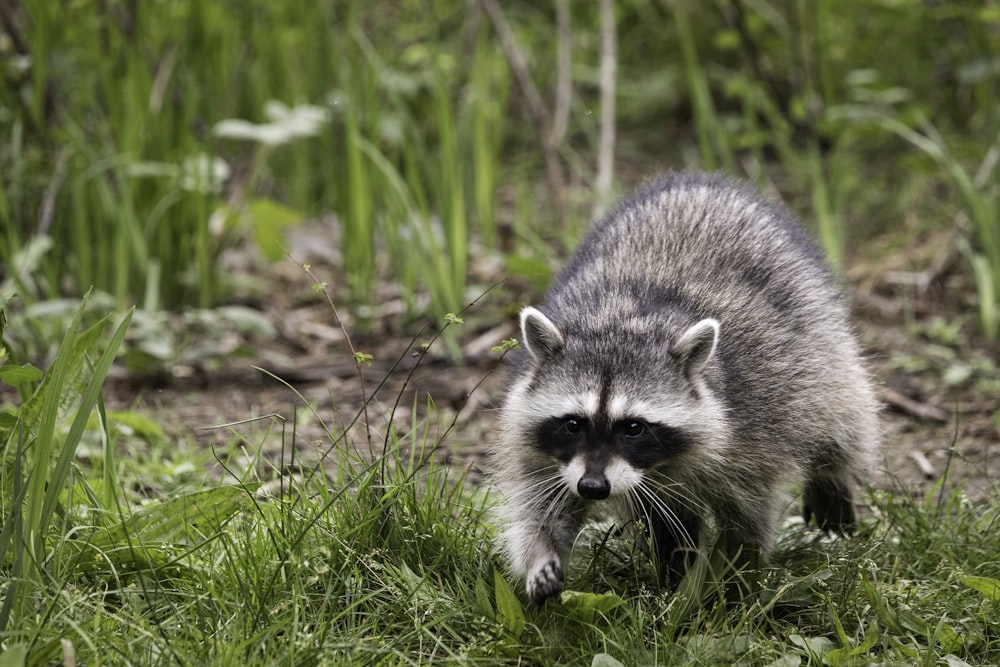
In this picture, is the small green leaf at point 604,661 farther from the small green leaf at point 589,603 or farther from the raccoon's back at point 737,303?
the raccoon's back at point 737,303

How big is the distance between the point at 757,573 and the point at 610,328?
0.88 m

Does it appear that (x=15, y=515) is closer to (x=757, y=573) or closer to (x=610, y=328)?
(x=610, y=328)

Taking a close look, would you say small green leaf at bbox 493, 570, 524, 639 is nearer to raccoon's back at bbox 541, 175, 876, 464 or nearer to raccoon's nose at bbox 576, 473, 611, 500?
raccoon's nose at bbox 576, 473, 611, 500

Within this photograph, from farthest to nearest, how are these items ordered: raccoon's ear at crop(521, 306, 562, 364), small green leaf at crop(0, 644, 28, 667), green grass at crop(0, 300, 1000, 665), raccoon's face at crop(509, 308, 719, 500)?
raccoon's ear at crop(521, 306, 562, 364) < raccoon's face at crop(509, 308, 719, 500) < green grass at crop(0, 300, 1000, 665) < small green leaf at crop(0, 644, 28, 667)

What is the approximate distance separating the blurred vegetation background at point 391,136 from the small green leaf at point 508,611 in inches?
115

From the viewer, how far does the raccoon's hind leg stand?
4117 millimetres

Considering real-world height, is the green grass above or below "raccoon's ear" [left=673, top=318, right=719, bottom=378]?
below

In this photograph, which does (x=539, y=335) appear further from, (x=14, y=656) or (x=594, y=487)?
(x=14, y=656)

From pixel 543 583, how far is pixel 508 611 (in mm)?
273

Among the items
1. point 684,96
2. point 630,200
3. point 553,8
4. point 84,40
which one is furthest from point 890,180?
point 84,40

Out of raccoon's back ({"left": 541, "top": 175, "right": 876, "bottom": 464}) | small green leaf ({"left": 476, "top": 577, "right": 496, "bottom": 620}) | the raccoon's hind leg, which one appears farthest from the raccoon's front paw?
the raccoon's hind leg

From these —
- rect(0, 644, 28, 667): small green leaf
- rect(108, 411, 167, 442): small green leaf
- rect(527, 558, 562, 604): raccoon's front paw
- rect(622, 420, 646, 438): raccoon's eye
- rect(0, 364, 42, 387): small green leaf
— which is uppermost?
rect(0, 364, 42, 387): small green leaf

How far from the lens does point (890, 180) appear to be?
909cm

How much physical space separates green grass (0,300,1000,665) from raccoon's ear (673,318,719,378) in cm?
63
